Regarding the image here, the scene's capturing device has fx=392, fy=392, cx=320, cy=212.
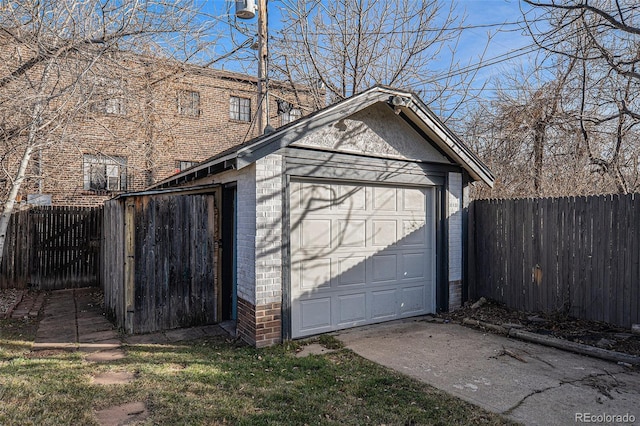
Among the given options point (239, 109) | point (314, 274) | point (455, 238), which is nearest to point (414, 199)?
point (455, 238)

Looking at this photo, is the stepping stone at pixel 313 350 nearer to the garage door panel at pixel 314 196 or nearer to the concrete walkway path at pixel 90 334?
the concrete walkway path at pixel 90 334

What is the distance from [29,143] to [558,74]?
484 inches

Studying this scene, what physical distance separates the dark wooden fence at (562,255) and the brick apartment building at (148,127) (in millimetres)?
6239

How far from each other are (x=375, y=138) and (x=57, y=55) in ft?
16.8

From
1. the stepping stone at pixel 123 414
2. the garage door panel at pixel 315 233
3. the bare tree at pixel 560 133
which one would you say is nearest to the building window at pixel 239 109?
the bare tree at pixel 560 133

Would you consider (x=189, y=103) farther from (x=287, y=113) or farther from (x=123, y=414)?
(x=123, y=414)

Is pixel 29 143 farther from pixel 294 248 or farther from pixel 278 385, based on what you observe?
pixel 278 385

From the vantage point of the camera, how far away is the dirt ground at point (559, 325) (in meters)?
5.23

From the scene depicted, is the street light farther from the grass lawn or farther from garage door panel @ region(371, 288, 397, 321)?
the grass lawn

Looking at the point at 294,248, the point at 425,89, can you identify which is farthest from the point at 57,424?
the point at 425,89

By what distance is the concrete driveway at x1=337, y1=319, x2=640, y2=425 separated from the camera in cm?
357

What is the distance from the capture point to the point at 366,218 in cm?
642

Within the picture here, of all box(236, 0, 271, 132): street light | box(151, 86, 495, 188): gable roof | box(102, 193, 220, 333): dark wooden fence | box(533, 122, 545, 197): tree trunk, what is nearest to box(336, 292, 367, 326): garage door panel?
box(102, 193, 220, 333): dark wooden fence

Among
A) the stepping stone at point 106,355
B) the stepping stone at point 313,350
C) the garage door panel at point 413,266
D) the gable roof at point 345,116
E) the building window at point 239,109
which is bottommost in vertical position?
the stepping stone at point 313,350
